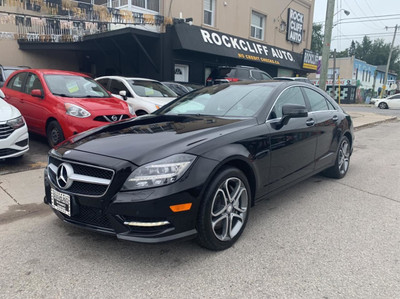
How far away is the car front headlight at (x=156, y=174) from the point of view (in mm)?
2537

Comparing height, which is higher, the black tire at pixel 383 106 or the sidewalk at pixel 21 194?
the black tire at pixel 383 106

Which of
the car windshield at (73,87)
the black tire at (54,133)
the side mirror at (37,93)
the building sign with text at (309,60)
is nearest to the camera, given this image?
the black tire at (54,133)

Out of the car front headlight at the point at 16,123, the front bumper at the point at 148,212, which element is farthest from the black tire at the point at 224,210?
the car front headlight at the point at 16,123

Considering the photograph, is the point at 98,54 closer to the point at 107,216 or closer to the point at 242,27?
the point at 242,27

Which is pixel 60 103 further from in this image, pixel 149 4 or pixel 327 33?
pixel 327 33

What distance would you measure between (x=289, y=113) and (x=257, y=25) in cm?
1722

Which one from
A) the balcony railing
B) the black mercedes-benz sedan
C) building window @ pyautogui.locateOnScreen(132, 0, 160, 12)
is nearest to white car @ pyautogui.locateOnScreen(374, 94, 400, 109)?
building window @ pyautogui.locateOnScreen(132, 0, 160, 12)

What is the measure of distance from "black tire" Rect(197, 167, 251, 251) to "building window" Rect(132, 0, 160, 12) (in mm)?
12487

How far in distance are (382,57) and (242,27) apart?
65201 mm

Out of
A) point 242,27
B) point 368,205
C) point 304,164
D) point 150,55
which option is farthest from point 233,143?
point 242,27

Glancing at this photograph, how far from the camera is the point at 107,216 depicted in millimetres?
2572

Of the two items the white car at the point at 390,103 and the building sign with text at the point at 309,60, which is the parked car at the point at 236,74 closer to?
the building sign with text at the point at 309,60

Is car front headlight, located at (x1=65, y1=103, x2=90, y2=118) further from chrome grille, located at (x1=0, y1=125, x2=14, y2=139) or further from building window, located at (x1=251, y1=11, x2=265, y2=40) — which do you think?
building window, located at (x1=251, y1=11, x2=265, y2=40)

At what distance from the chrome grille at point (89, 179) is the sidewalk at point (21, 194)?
144 cm
